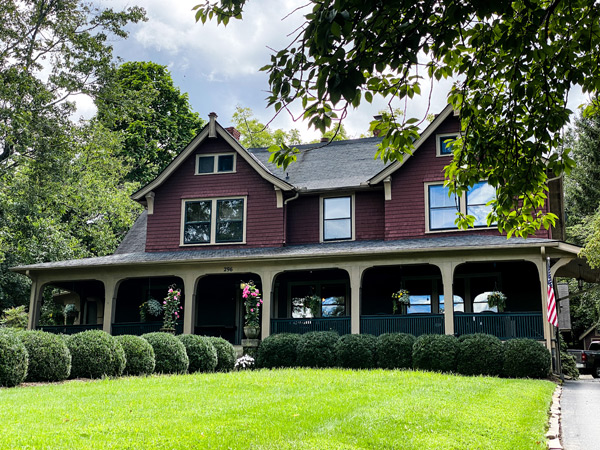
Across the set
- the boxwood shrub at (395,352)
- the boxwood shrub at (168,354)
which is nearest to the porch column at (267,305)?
the boxwood shrub at (395,352)

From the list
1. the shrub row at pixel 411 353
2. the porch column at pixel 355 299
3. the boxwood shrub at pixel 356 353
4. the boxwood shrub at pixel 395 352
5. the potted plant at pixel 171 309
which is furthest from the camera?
the potted plant at pixel 171 309

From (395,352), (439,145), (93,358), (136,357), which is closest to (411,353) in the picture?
(395,352)

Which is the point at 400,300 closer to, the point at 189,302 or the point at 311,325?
the point at 311,325

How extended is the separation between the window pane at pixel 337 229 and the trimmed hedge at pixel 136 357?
8812 millimetres

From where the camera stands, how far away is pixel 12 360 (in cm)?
1175

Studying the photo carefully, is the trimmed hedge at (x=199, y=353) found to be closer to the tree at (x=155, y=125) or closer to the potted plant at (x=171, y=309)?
the potted plant at (x=171, y=309)

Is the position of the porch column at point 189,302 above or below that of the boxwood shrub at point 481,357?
above

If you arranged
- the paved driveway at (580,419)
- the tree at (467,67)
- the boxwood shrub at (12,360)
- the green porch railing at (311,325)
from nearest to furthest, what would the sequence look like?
the tree at (467,67)
the paved driveway at (580,419)
the boxwood shrub at (12,360)
the green porch railing at (311,325)

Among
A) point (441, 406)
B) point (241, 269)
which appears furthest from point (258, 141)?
point (441, 406)

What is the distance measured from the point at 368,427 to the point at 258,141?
35.2m

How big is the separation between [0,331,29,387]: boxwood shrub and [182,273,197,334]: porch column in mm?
8315

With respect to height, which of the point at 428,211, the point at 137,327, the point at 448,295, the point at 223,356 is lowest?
the point at 223,356

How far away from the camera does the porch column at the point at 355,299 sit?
1866 cm

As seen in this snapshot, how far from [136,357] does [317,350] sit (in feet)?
16.8
